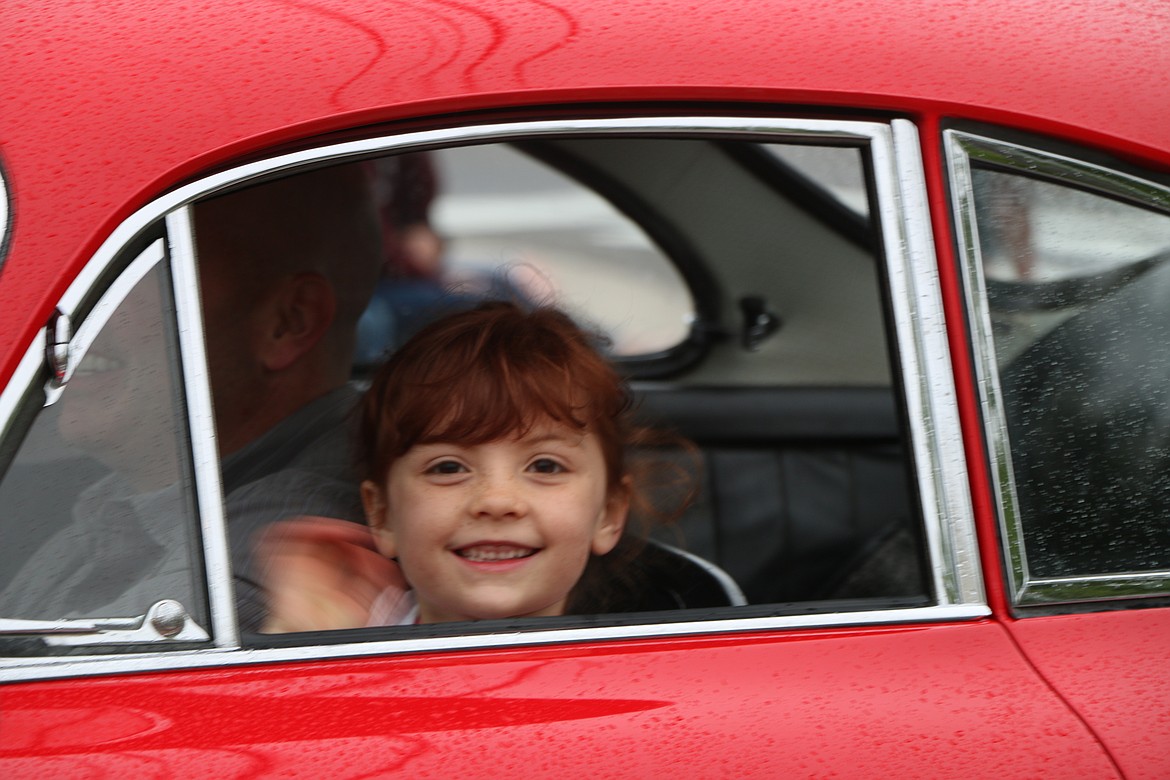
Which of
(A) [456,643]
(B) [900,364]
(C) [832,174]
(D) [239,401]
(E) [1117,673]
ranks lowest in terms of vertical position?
(E) [1117,673]

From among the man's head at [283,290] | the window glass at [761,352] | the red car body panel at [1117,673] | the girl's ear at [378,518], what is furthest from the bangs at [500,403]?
the window glass at [761,352]

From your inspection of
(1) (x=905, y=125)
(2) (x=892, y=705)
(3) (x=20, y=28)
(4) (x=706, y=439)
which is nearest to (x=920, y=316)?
(1) (x=905, y=125)

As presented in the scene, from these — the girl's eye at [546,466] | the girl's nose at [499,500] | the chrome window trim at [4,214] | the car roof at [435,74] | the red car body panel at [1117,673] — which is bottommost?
the red car body panel at [1117,673]

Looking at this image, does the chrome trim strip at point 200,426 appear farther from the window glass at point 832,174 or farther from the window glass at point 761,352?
the window glass at point 832,174

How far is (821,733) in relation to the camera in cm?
119

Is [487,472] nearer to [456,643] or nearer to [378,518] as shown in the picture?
[378,518]

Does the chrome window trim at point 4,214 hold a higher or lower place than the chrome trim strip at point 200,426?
higher

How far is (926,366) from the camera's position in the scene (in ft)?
4.27

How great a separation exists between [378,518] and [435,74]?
2.20 feet

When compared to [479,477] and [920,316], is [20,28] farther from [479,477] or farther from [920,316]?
[920,316]

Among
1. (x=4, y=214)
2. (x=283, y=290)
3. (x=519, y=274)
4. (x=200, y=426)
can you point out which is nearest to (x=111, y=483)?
(x=200, y=426)

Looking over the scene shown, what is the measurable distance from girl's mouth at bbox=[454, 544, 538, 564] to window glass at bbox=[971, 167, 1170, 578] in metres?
0.63

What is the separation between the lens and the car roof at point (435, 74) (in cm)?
122

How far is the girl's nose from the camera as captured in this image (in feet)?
5.22
